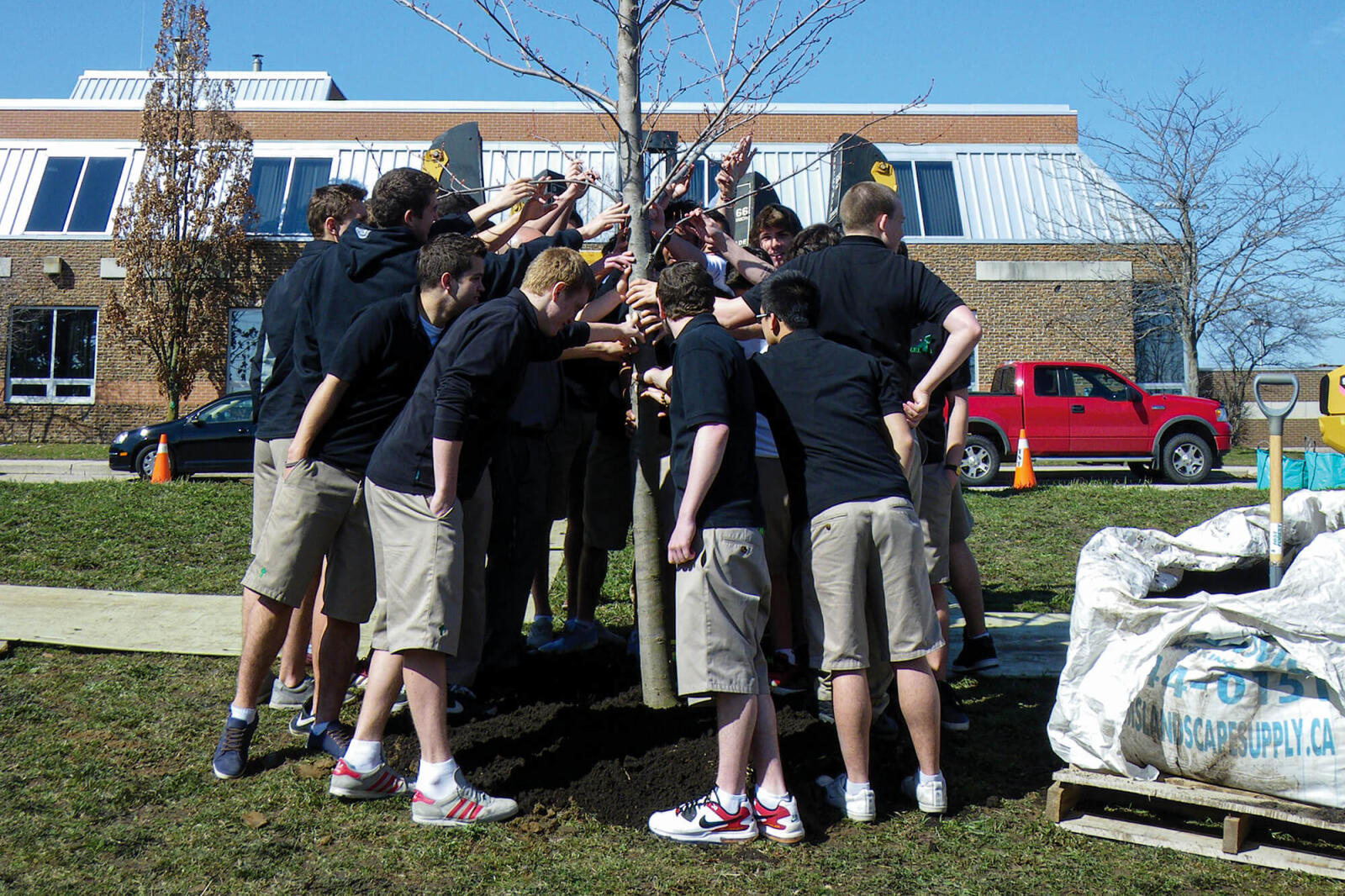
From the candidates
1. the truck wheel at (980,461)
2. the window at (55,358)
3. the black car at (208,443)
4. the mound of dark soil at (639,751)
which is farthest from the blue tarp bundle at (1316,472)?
the window at (55,358)

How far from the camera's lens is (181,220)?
2416 centimetres

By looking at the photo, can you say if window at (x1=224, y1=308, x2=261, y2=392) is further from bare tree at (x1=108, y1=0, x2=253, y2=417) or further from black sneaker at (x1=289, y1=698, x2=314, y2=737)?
black sneaker at (x1=289, y1=698, x2=314, y2=737)

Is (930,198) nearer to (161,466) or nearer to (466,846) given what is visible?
(161,466)

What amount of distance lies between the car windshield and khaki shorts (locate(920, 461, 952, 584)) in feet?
44.0

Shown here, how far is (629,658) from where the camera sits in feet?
16.3

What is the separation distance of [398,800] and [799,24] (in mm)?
3408

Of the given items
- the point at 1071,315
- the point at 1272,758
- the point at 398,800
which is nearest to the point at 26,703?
the point at 398,800

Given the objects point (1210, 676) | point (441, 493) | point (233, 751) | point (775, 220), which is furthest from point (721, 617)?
point (775, 220)

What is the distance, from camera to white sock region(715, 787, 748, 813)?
3205mm

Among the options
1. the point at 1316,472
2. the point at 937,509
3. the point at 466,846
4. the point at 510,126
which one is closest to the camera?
the point at 466,846

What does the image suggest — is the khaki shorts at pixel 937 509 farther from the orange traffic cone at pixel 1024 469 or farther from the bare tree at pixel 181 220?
the bare tree at pixel 181 220

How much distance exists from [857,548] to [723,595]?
0.48m

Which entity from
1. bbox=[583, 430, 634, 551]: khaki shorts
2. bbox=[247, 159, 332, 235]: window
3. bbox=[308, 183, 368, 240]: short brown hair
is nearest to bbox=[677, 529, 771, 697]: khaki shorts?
bbox=[583, 430, 634, 551]: khaki shorts

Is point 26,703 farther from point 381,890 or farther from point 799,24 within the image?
point 799,24
